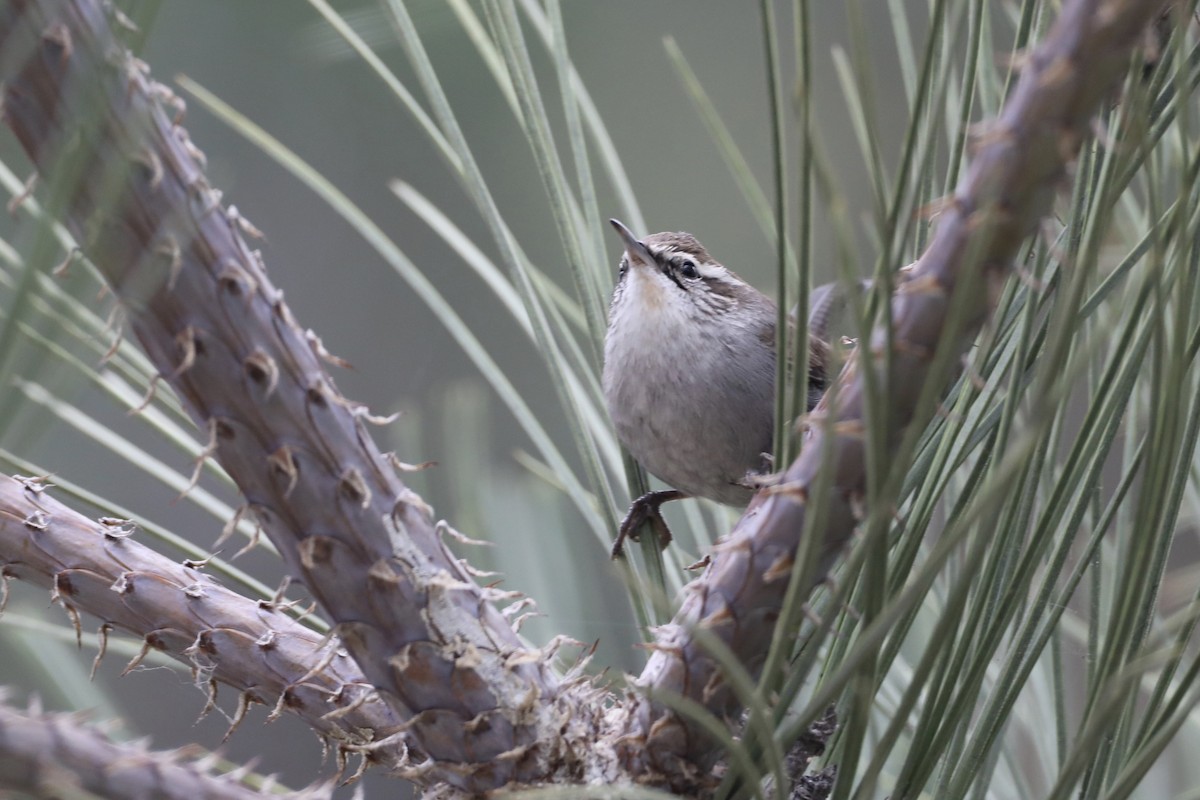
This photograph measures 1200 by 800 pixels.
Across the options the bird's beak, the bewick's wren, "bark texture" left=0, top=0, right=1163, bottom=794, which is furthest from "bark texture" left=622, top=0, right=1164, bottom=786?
the bird's beak

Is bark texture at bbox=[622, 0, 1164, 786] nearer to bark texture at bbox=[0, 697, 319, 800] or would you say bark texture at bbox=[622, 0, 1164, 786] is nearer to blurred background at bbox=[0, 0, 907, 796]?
bark texture at bbox=[0, 697, 319, 800]

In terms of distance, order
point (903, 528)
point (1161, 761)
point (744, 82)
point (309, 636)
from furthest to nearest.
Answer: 1. point (744, 82)
2. point (1161, 761)
3. point (309, 636)
4. point (903, 528)

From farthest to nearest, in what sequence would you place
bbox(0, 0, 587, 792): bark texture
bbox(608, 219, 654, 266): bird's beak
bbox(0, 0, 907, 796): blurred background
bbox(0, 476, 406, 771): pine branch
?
bbox(0, 0, 907, 796): blurred background, bbox(608, 219, 654, 266): bird's beak, bbox(0, 476, 406, 771): pine branch, bbox(0, 0, 587, 792): bark texture

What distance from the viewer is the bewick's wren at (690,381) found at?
5.56 ft

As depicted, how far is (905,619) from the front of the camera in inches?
29.6

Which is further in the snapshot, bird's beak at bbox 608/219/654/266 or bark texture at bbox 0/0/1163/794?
bird's beak at bbox 608/219/654/266

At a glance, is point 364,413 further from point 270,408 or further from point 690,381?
point 690,381

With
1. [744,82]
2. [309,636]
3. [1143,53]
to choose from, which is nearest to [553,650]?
[309,636]

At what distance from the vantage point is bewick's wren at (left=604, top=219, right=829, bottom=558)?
1.69 m

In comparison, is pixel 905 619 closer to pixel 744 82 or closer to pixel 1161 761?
pixel 1161 761

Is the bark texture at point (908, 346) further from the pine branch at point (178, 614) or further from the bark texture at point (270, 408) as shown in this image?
the pine branch at point (178, 614)

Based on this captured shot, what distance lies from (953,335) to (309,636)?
55 centimetres

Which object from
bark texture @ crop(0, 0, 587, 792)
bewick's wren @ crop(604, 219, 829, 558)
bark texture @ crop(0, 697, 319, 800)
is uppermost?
bewick's wren @ crop(604, 219, 829, 558)

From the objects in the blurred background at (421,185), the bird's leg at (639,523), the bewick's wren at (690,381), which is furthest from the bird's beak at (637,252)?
the blurred background at (421,185)
